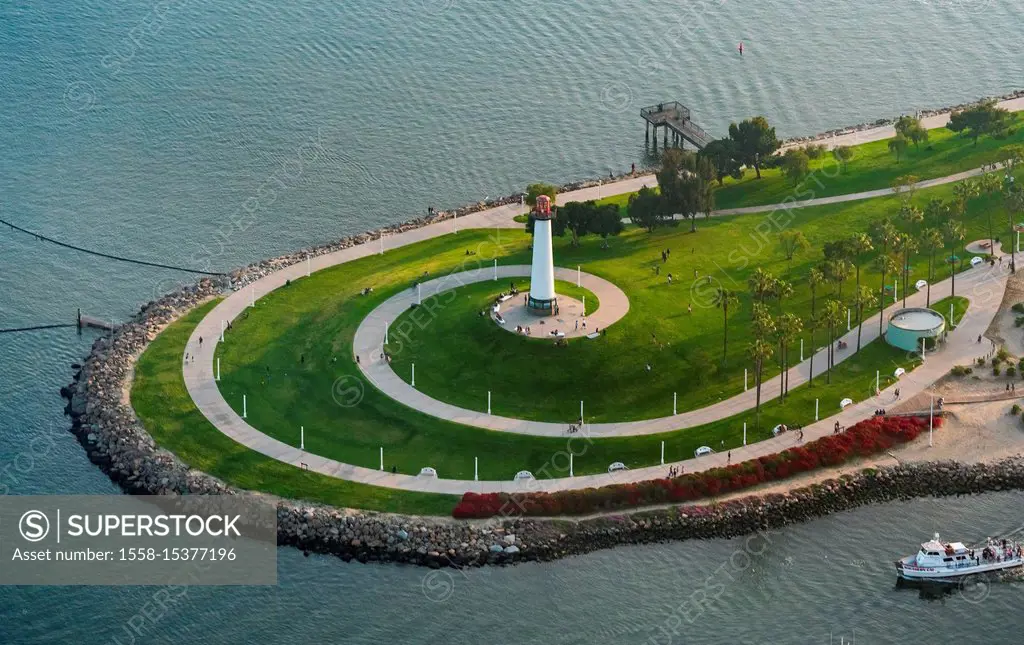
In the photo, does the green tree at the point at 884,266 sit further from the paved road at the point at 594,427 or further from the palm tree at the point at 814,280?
the palm tree at the point at 814,280

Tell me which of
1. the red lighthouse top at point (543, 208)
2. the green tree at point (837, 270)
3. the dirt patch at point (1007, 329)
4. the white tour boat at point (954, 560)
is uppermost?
the red lighthouse top at point (543, 208)

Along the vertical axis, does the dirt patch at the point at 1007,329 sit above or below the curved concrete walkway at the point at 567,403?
above

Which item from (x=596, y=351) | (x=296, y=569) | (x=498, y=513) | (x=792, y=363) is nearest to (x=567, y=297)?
(x=596, y=351)

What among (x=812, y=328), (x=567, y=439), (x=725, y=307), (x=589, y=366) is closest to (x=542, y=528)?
(x=567, y=439)

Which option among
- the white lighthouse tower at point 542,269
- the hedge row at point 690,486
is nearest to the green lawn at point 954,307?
the hedge row at point 690,486

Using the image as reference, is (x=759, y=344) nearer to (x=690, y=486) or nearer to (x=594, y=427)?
(x=690, y=486)

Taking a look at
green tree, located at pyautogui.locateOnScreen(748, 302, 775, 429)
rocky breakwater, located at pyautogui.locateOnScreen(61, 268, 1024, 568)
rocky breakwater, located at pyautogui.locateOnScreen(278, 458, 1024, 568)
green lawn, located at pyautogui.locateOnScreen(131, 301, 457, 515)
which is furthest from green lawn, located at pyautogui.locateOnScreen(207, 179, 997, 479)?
rocky breakwater, located at pyautogui.locateOnScreen(61, 268, 1024, 568)
